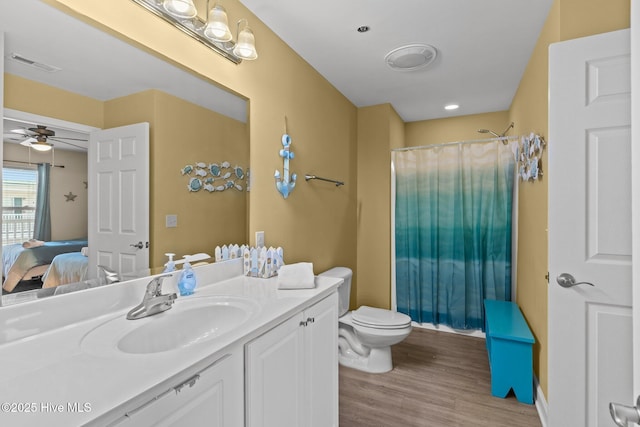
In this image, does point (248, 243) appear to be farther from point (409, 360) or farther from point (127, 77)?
point (409, 360)

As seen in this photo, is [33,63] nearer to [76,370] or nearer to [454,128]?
[76,370]

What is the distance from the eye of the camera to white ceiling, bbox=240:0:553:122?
176 cm

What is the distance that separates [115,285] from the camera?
3.68 ft

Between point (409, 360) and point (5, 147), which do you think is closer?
point (5, 147)

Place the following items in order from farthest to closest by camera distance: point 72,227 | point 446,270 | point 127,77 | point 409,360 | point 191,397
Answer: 1. point 446,270
2. point 409,360
3. point 127,77
4. point 72,227
5. point 191,397

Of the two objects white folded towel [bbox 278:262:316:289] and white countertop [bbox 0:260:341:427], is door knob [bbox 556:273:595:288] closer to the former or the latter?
white folded towel [bbox 278:262:316:289]

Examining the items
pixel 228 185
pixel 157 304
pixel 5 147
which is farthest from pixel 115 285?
pixel 228 185

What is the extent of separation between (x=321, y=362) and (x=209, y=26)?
163 centimetres

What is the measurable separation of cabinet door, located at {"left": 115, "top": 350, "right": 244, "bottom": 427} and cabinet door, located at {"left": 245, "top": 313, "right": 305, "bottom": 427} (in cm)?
5

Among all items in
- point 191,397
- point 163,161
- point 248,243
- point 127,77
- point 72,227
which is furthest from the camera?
point 248,243

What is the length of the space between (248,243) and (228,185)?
37 cm

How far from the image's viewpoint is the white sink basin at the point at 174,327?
873 millimetres

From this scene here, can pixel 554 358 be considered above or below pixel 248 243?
below

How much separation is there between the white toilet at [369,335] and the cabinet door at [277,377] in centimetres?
109
